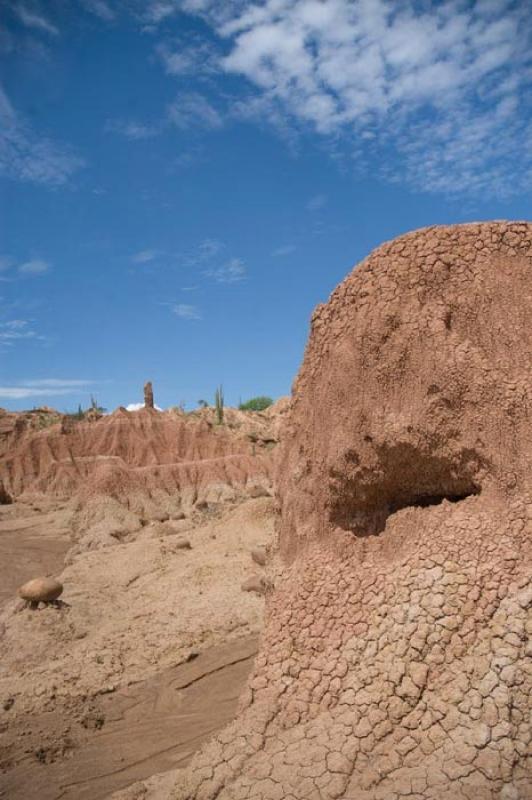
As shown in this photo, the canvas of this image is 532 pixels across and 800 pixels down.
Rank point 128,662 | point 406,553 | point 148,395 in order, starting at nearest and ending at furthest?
point 406,553 → point 128,662 → point 148,395

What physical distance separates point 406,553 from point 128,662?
21.9ft

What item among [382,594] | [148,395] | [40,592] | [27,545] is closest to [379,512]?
[382,594]

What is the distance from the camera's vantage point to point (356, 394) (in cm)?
549

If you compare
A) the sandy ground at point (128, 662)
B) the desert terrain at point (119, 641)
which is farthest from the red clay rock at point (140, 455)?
the sandy ground at point (128, 662)

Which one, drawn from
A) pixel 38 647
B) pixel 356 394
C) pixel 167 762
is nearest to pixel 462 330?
pixel 356 394

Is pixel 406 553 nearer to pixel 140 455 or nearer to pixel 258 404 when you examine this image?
pixel 140 455

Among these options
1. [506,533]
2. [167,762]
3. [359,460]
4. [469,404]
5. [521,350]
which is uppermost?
[521,350]

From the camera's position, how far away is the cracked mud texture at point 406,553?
3902 millimetres

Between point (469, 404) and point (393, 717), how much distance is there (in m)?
2.36

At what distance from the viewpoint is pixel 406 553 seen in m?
4.88

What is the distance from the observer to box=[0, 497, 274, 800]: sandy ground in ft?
22.7

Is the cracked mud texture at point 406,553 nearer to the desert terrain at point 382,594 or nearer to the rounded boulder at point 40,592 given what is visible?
the desert terrain at point 382,594

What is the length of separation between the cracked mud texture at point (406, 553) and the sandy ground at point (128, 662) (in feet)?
8.26

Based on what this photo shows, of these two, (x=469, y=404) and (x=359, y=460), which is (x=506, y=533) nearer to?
(x=469, y=404)
